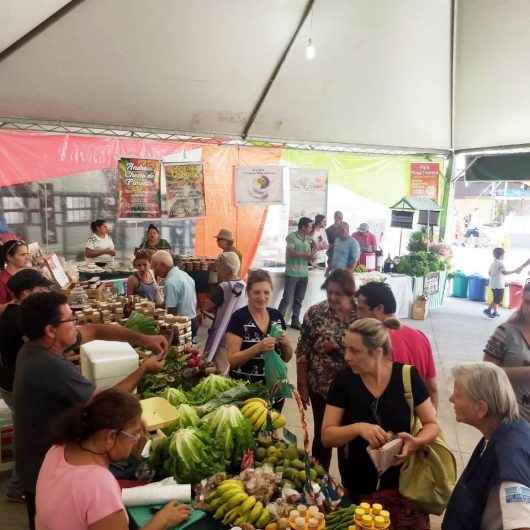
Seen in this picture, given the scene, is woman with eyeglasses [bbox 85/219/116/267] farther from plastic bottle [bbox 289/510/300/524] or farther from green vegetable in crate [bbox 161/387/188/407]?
plastic bottle [bbox 289/510/300/524]

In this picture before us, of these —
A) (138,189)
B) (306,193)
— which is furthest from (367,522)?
(306,193)

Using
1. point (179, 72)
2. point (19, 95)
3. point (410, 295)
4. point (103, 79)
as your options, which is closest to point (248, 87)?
point (179, 72)

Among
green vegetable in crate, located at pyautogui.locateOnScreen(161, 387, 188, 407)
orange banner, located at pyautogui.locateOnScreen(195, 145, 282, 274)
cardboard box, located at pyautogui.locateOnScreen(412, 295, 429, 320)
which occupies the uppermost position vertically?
orange banner, located at pyautogui.locateOnScreen(195, 145, 282, 274)

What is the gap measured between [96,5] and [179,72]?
1396 mm

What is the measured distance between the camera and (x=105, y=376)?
304cm

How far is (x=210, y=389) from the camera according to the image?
9.71 ft

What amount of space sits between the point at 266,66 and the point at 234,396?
5230 millimetres

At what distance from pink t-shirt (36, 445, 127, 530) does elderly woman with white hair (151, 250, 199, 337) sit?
3.16 m

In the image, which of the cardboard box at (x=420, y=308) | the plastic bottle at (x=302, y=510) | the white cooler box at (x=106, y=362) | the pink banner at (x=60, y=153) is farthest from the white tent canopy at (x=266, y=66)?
the plastic bottle at (x=302, y=510)

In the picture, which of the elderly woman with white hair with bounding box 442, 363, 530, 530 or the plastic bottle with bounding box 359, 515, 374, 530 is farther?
the plastic bottle with bounding box 359, 515, 374, 530

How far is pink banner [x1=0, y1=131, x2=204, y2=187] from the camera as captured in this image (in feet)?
22.1

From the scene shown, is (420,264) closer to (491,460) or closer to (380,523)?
(491,460)

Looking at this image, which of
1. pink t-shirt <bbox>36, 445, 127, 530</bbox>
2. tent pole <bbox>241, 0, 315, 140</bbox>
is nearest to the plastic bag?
pink t-shirt <bbox>36, 445, 127, 530</bbox>

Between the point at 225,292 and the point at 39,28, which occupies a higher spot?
the point at 39,28
